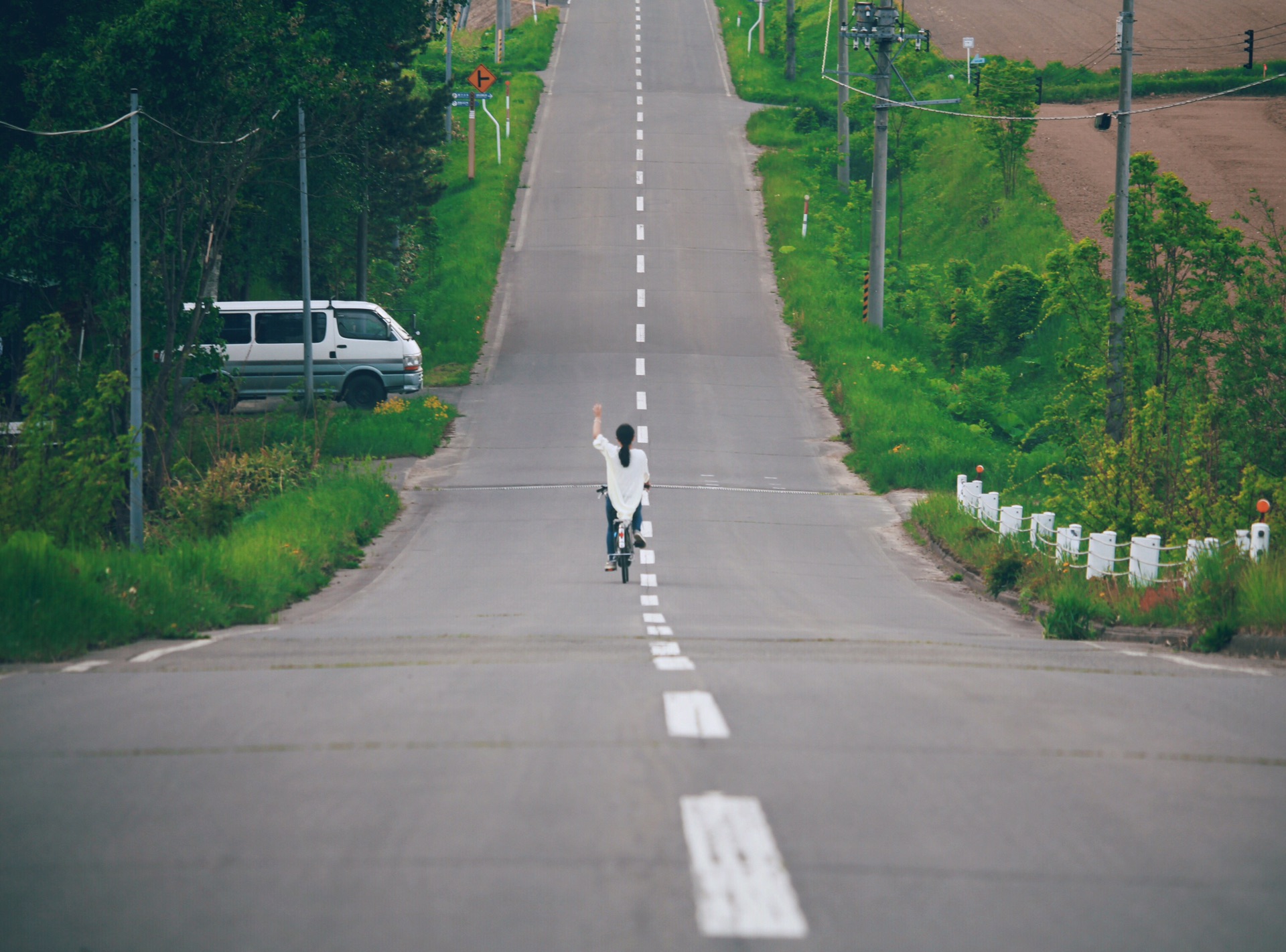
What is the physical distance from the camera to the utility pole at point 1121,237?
2273 centimetres

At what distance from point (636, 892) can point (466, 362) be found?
3200 cm

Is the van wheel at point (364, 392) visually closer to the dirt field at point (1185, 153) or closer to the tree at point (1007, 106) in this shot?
the dirt field at point (1185, 153)

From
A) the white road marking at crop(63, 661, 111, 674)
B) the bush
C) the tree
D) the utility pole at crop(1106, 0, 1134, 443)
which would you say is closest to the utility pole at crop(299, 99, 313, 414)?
the utility pole at crop(1106, 0, 1134, 443)

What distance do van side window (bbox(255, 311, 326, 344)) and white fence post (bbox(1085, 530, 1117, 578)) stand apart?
20121 mm

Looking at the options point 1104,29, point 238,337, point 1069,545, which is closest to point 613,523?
point 1069,545

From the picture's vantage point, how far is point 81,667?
30.9 ft

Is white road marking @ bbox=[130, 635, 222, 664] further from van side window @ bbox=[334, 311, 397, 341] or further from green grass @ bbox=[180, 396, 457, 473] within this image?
van side window @ bbox=[334, 311, 397, 341]

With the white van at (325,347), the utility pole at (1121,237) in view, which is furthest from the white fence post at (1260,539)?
the white van at (325,347)

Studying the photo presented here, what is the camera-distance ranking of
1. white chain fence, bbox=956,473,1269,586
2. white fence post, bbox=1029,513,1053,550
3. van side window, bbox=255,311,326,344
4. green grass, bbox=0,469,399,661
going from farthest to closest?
van side window, bbox=255,311,326,344
white fence post, bbox=1029,513,1053,550
white chain fence, bbox=956,473,1269,586
green grass, bbox=0,469,399,661

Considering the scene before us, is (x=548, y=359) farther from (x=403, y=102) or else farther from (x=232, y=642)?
(x=232, y=642)

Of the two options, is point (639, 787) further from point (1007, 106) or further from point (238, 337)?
point (1007, 106)

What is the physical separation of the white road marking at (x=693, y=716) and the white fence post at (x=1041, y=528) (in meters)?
11.1

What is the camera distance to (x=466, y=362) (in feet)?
117

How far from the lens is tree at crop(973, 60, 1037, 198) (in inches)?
1751
